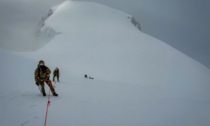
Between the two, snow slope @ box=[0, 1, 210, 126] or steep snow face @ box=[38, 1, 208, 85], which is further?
steep snow face @ box=[38, 1, 208, 85]

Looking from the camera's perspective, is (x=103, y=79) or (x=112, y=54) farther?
(x=112, y=54)

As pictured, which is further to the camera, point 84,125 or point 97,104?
point 97,104

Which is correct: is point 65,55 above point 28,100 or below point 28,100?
above

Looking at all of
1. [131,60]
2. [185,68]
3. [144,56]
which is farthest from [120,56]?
[185,68]

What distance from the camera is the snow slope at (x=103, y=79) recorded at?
24.8 ft

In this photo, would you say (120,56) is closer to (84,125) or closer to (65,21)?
(65,21)

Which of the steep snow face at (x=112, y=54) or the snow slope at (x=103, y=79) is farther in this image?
the steep snow face at (x=112, y=54)

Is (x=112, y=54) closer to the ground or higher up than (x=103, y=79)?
higher up

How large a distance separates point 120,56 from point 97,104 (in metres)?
45.6

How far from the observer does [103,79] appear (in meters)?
38.3

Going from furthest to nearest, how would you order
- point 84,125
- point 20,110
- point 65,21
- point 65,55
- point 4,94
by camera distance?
point 65,21, point 65,55, point 4,94, point 20,110, point 84,125

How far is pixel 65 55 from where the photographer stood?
169 feet

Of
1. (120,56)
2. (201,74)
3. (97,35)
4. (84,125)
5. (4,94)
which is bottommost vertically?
(84,125)

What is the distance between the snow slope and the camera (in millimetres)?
7559
